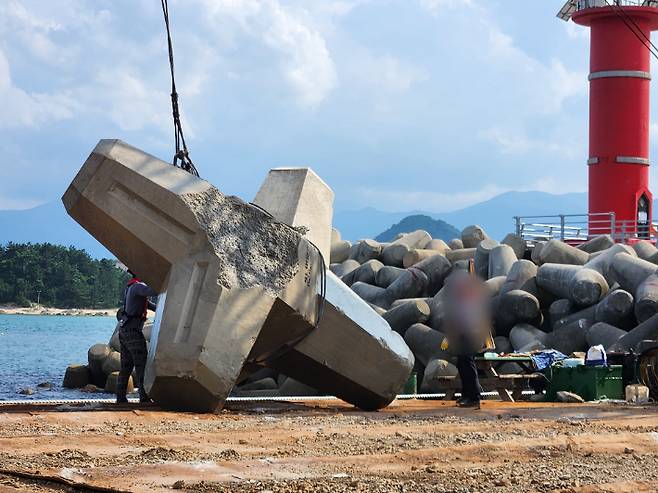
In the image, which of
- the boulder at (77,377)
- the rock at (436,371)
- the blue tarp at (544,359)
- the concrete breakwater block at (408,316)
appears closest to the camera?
the blue tarp at (544,359)

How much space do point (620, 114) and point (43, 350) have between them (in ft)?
91.2

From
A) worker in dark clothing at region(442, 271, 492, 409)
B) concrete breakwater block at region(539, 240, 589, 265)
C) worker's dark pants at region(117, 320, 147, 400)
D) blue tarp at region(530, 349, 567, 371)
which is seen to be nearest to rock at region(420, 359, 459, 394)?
blue tarp at region(530, 349, 567, 371)

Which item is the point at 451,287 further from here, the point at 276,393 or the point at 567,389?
the point at 276,393

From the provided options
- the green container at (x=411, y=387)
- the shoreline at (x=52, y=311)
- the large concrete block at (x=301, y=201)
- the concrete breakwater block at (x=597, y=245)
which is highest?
the shoreline at (x=52, y=311)

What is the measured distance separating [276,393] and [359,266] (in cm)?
963

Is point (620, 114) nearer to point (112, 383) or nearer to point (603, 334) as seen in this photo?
point (603, 334)

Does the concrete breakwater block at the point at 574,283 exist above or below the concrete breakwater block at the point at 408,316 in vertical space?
above

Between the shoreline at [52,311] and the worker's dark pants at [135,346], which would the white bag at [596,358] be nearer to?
the worker's dark pants at [135,346]

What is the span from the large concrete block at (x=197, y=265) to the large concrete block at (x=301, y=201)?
3.90 feet

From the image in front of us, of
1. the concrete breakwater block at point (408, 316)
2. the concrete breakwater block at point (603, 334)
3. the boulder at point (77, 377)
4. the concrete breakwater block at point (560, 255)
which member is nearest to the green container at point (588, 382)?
the concrete breakwater block at point (603, 334)

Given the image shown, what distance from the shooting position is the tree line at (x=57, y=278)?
85562 mm

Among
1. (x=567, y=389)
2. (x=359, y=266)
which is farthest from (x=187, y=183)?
(x=359, y=266)

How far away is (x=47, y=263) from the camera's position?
282 ft

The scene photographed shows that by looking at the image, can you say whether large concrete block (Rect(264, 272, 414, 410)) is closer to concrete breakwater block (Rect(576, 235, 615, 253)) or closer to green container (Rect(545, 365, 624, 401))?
green container (Rect(545, 365, 624, 401))
